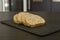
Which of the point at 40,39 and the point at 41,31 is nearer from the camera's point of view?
the point at 40,39

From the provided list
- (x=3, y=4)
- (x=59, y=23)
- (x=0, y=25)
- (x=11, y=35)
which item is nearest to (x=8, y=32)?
(x=11, y=35)

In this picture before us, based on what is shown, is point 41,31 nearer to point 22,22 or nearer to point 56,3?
point 22,22

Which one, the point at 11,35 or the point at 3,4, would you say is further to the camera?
the point at 3,4

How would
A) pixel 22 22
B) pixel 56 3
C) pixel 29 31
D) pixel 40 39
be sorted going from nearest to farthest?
pixel 40 39 → pixel 29 31 → pixel 22 22 → pixel 56 3

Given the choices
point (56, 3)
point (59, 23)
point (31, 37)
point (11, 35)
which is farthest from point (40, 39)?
point (56, 3)

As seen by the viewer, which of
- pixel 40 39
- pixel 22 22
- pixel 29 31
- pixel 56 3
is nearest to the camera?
pixel 40 39

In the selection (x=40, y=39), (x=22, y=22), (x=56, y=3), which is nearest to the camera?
(x=40, y=39)

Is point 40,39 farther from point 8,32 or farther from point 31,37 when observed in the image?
point 8,32

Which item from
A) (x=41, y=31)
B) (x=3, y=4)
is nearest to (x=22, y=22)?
(x=41, y=31)
